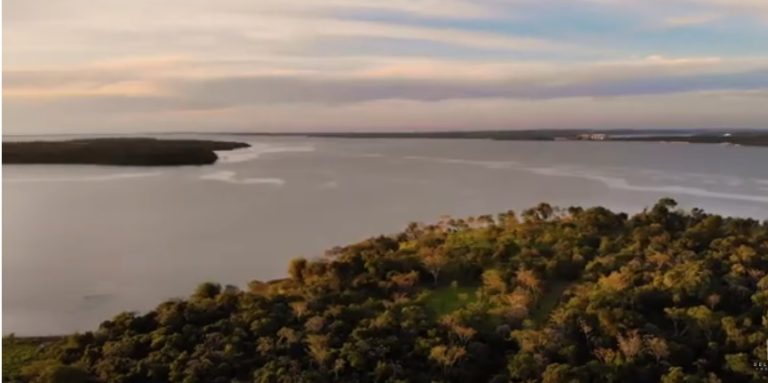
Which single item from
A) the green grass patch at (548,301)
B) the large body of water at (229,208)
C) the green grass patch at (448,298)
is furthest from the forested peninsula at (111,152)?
the green grass patch at (548,301)

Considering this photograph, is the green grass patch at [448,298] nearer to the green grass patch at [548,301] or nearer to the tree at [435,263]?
the tree at [435,263]

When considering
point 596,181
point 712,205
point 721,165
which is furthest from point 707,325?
point 721,165

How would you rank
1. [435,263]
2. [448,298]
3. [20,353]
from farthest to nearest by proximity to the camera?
[435,263], [448,298], [20,353]

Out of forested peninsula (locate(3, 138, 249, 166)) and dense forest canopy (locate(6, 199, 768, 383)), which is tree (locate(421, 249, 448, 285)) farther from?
forested peninsula (locate(3, 138, 249, 166))

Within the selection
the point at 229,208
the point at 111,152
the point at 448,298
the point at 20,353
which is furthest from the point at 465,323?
the point at 111,152

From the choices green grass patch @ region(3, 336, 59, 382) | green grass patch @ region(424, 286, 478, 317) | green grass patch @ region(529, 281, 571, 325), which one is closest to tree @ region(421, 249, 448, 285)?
green grass patch @ region(424, 286, 478, 317)

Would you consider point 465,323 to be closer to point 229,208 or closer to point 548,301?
point 548,301
